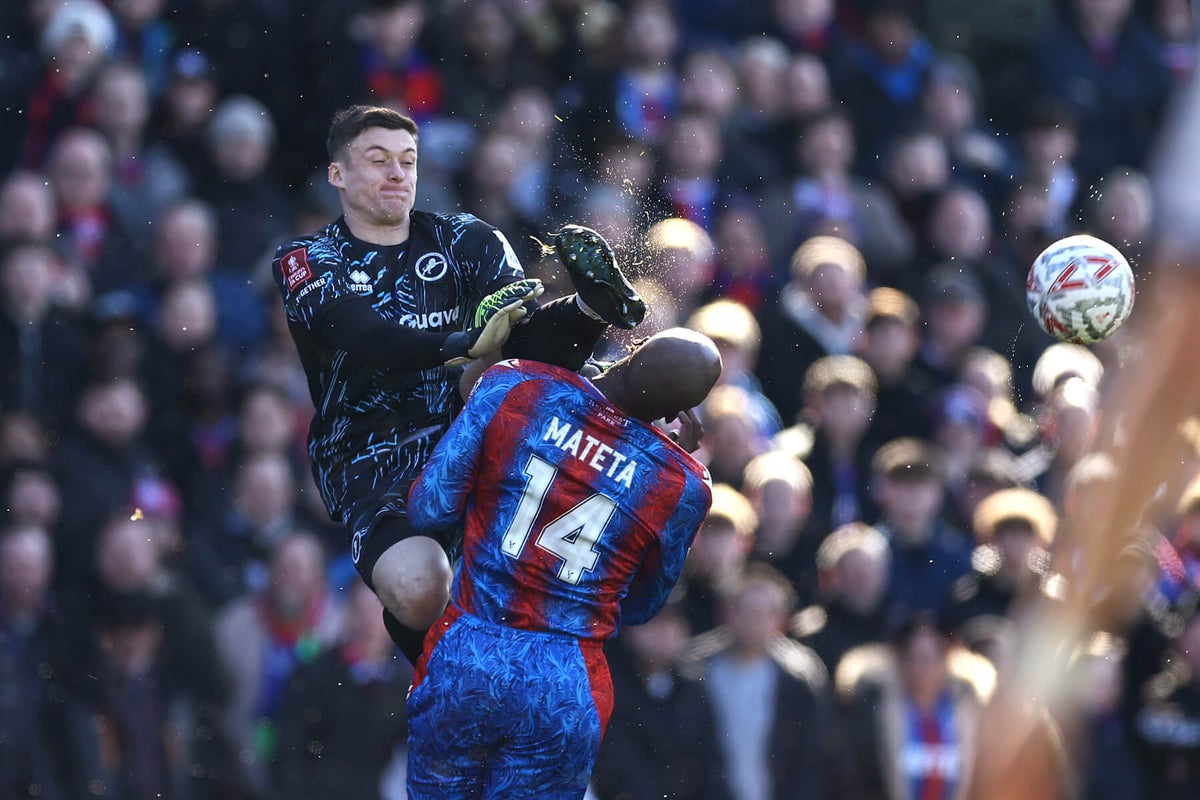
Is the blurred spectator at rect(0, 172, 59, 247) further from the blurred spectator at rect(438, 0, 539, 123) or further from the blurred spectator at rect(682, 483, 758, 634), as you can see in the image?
the blurred spectator at rect(682, 483, 758, 634)

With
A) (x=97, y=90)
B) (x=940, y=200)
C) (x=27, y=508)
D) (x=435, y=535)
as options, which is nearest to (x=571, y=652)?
(x=435, y=535)

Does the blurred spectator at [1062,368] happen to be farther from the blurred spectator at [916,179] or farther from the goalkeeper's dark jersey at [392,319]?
the goalkeeper's dark jersey at [392,319]

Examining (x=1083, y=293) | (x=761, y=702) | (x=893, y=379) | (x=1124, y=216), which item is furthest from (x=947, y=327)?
(x=1083, y=293)

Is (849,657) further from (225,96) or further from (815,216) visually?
(225,96)

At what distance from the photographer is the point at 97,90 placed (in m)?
11.6

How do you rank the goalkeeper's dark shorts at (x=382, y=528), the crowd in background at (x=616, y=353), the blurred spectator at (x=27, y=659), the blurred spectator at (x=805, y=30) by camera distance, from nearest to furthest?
1. the goalkeeper's dark shorts at (x=382, y=528)
2. the blurred spectator at (x=27, y=659)
3. the crowd in background at (x=616, y=353)
4. the blurred spectator at (x=805, y=30)

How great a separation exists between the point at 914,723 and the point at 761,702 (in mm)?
815

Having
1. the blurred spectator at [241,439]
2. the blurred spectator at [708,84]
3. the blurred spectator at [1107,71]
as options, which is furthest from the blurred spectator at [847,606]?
the blurred spectator at [1107,71]

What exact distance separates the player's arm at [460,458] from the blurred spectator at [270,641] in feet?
12.5

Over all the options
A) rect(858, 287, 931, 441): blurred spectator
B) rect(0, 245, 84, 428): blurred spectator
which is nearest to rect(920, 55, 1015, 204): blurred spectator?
rect(858, 287, 931, 441): blurred spectator

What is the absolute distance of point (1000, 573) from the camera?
10828 mm

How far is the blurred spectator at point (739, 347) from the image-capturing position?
1123 cm

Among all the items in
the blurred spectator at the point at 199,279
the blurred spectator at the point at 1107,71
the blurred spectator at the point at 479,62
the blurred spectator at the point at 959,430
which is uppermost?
the blurred spectator at the point at 1107,71

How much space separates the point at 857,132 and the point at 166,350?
5196 millimetres
